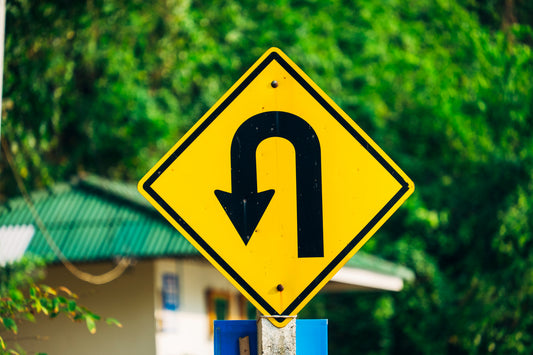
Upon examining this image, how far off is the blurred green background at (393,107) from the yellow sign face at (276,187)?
9725 mm

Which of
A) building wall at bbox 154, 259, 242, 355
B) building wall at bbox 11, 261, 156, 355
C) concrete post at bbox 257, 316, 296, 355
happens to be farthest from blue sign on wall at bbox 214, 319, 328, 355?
building wall at bbox 11, 261, 156, 355

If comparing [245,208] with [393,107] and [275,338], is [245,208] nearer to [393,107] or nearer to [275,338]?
[275,338]

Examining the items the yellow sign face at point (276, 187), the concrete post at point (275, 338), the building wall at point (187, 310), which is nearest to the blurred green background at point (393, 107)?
the building wall at point (187, 310)

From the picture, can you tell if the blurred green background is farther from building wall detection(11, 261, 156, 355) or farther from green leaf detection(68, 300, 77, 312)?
green leaf detection(68, 300, 77, 312)

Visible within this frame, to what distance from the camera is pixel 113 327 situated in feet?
38.2

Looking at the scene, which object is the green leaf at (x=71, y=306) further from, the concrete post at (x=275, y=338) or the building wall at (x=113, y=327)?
the building wall at (x=113, y=327)

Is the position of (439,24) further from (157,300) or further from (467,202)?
(157,300)

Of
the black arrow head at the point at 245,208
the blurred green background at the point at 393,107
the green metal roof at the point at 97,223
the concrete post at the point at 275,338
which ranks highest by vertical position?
the blurred green background at the point at 393,107

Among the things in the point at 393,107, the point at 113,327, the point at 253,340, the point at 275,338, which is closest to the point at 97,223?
the point at 113,327

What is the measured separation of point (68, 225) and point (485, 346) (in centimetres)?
868

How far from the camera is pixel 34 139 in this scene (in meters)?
12.3

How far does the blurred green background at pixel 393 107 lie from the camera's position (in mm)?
15328

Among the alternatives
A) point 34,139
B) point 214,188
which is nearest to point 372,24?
point 34,139

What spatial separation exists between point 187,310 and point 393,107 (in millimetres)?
10225
